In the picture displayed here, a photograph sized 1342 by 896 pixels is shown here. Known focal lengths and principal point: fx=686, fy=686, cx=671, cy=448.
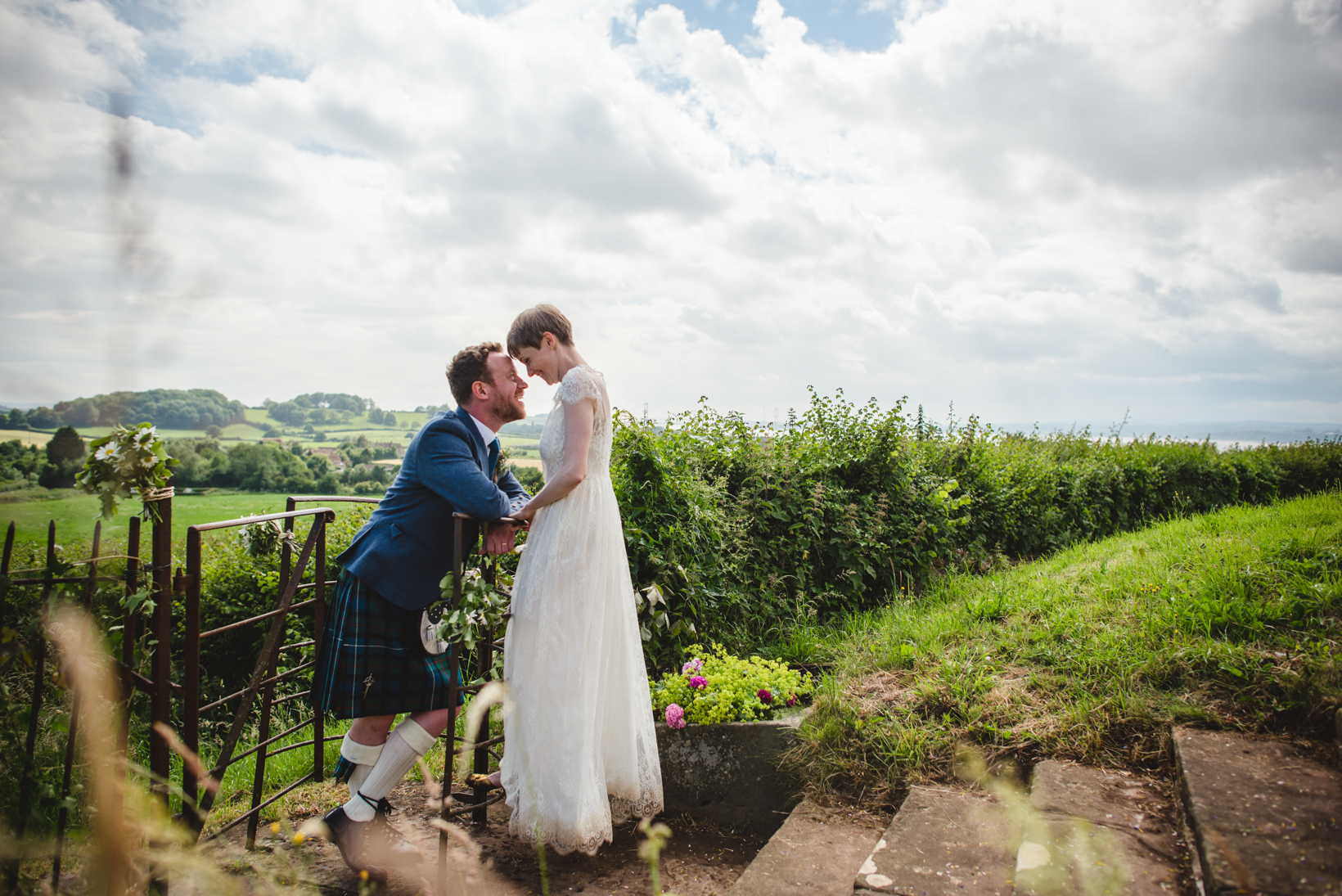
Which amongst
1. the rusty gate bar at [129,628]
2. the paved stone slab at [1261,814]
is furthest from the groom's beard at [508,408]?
the paved stone slab at [1261,814]

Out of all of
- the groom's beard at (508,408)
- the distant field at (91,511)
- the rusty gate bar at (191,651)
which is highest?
the groom's beard at (508,408)

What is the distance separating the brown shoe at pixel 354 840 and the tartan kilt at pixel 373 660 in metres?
0.38

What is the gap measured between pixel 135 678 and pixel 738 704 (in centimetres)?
248

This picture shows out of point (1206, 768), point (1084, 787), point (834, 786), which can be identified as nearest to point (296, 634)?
point (834, 786)

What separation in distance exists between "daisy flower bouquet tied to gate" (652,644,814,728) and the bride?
0.36 m

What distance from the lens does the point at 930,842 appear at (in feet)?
8.09

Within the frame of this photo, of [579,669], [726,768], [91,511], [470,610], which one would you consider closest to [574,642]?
[579,669]

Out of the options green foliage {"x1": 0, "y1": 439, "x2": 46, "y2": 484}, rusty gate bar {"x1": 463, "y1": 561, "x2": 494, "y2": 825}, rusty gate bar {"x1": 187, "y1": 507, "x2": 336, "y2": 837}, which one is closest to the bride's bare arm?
rusty gate bar {"x1": 463, "y1": 561, "x2": 494, "y2": 825}

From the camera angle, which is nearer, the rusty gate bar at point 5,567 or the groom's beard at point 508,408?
the rusty gate bar at point 5,567

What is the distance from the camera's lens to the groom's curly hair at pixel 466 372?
9.96 feet

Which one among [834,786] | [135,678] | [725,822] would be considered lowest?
[725,822]

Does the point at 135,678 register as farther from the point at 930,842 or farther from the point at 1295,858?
the point at 1295,858

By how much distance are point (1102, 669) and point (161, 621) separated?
12.6ft

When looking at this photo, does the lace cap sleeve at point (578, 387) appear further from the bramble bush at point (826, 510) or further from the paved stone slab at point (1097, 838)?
the paved stone slab at point (1097, 838)
